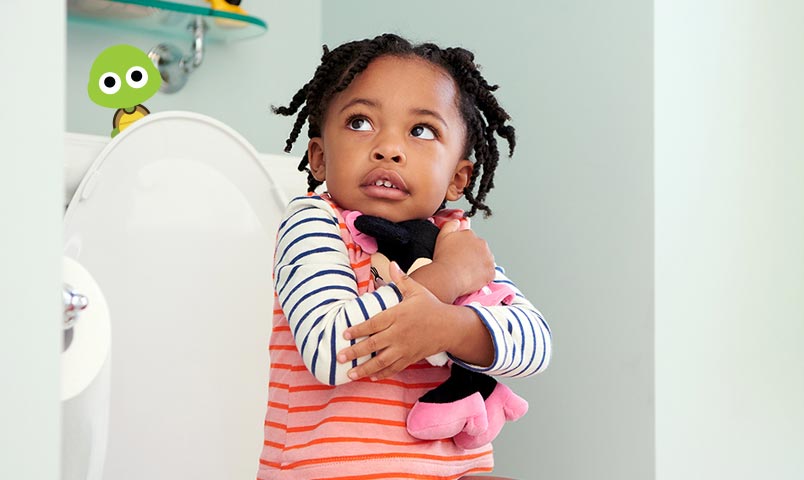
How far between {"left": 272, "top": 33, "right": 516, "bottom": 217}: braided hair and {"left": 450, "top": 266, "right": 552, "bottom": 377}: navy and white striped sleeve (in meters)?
0.18

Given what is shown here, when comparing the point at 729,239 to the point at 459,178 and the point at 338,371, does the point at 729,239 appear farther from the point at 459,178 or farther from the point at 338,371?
the point at 338,371

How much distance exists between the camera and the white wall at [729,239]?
123 centimetres

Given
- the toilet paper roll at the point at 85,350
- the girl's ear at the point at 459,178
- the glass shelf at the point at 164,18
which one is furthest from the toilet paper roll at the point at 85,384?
the glass shelf at the point at 164,18

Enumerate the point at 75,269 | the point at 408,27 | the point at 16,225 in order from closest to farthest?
the point at 16,225, the point at 75,269, the point at 408,27

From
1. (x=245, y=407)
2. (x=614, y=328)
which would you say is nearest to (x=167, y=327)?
(x=245, y=407)

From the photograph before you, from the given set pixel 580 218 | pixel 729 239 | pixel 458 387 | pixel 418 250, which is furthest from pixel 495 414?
pixel 729 239

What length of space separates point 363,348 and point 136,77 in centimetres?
60

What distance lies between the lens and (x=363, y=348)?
75 centimetres

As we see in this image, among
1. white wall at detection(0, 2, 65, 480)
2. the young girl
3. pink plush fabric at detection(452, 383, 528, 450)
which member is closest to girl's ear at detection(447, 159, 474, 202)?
the young girl

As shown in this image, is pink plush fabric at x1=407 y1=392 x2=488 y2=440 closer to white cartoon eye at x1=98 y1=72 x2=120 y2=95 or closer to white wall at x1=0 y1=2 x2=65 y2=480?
white wall at x1=0 y1=2 x2=65 y2=480

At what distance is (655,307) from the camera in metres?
1.21

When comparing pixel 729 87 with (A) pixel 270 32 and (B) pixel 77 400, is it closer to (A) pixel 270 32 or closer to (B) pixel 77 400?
(A) pixel 270 32

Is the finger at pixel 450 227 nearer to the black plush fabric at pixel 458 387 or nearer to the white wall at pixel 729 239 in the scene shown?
the black plush fabric at pixel 458 387

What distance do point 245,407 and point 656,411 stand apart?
52 cm
